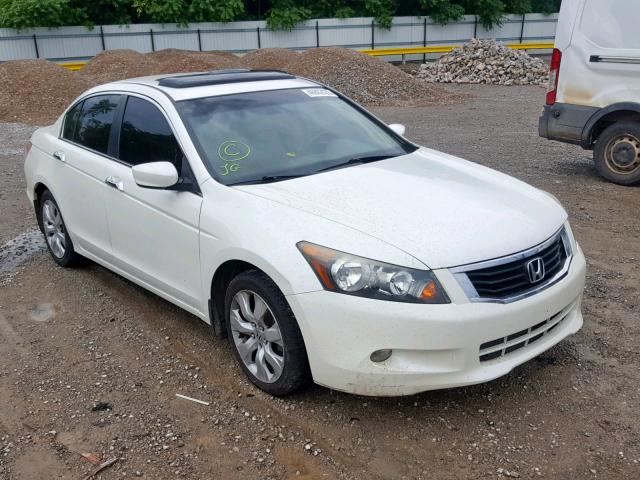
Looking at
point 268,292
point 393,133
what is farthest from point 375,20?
point 268,292

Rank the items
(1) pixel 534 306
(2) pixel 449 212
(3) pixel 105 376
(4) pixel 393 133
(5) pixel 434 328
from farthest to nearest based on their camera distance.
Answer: (4) pixel 393 133 → (3) pixel 105 376 → (2) pixel 449 212 → (1) pixel 534 306 → (5) pixel 434 328

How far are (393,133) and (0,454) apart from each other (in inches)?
131

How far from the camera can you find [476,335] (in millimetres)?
3078

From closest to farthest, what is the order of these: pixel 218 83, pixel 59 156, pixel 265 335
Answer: pixel 265 335, pixel 218 83, pixel 59 156

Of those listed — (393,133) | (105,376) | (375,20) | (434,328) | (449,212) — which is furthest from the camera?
(375,20)

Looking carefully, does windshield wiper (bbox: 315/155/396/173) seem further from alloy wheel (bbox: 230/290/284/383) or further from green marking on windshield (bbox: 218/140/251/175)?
alloy wheel (bbox: 230/290/284/383)

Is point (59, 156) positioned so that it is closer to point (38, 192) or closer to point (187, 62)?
Result: point (38, 192)

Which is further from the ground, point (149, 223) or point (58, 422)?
point (149, 223)

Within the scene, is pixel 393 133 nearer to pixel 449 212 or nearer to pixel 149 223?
pixel 449 212

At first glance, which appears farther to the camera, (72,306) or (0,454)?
(72,306)

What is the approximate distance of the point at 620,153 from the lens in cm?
787

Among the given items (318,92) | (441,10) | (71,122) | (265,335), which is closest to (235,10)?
(441,10)

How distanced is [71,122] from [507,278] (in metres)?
3.95

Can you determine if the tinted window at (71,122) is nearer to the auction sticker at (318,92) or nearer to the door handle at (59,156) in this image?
the door handle at (59,156)
